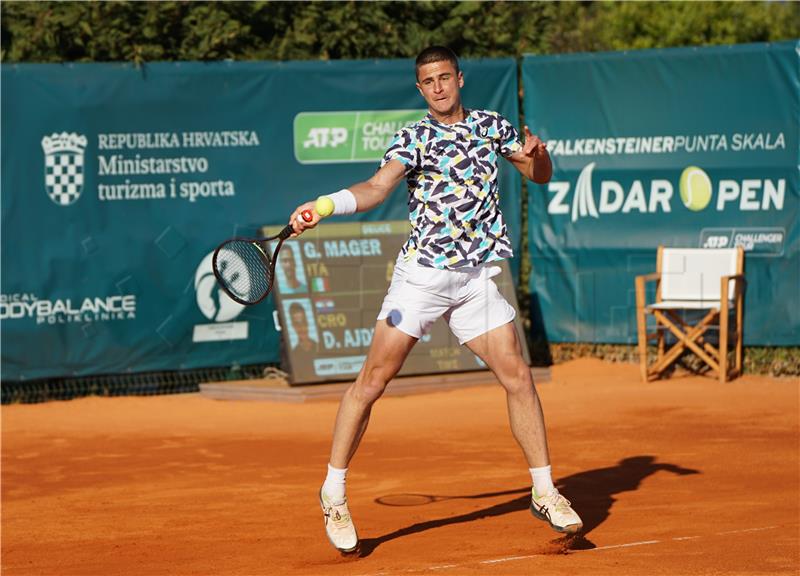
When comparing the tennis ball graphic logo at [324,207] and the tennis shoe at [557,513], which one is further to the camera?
the tennis shoe at [557,513]

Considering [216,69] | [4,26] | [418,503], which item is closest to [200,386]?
[216,69]

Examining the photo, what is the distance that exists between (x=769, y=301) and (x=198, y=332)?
4953 mm

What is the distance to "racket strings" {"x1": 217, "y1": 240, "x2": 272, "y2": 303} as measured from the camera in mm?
5818

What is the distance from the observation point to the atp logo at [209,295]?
11.3 m

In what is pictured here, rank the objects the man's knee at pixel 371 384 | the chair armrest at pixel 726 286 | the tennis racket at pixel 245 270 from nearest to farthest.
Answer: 1. the man's knee at pixel 371 384
2. the tennis racket at pixel 245 270
3. the chair armrest at pixel 726 286

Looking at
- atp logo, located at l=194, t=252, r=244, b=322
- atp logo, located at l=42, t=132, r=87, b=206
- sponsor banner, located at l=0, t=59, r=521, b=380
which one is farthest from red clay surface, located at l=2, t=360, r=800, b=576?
atp logo, located at l=42, t=132, r=87, b=206

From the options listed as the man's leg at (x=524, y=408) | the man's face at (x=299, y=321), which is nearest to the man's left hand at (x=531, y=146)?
the man's leg at (x=524, y=408)

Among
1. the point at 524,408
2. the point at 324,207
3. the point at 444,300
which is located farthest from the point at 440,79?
the point at 524,408

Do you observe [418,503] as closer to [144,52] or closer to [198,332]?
[198,332]

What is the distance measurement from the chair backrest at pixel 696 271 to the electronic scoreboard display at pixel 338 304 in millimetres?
1371

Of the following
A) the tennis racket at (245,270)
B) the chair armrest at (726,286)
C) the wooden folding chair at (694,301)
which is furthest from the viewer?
the wooden folding chair at (694,301)

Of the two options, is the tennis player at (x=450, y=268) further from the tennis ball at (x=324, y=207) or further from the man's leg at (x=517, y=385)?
the tennis ball at (x=324, y=207)

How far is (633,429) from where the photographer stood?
9.34m

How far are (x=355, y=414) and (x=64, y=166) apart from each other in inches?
240
